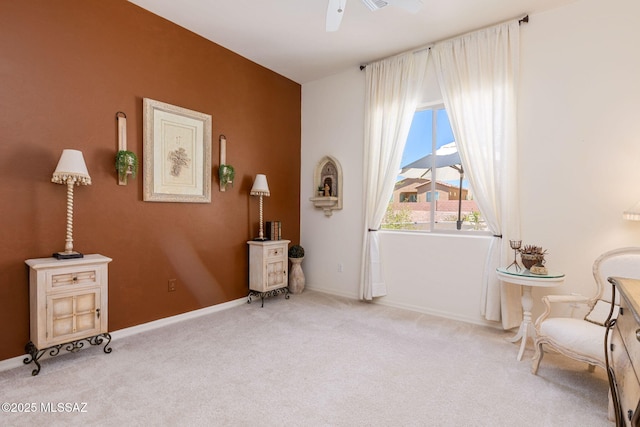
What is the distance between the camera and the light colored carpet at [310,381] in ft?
6.17

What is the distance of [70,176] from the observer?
2518 millimetres

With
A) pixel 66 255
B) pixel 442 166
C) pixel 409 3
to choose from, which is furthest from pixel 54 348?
pixel 442 166

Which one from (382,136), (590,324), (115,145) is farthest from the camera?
(382,136)

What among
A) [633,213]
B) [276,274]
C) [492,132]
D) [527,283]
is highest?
[492,132]

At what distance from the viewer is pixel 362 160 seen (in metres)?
4.44

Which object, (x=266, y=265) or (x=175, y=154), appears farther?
(x=266, y=265)

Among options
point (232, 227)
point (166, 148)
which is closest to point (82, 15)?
point (166, 148)

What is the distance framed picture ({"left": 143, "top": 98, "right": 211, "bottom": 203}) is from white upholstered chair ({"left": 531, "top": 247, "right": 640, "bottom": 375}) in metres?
3.49

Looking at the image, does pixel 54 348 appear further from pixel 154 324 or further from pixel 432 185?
pixel 432 185

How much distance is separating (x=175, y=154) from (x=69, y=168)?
3.63ft

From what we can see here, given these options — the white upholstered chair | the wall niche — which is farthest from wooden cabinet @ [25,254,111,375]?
the white upholstered chair

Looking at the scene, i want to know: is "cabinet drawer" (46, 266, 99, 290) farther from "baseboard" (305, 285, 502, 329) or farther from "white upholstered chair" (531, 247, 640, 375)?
"white upholstered chair" (531, 247, 640, 375)

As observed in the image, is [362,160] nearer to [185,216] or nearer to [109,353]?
[185,216]

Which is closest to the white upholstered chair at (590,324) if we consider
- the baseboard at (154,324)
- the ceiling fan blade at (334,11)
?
the ceiling fan blade at (334,11)
